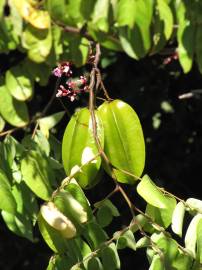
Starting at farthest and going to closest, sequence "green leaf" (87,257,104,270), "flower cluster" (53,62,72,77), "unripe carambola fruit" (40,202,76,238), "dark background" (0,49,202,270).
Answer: "dark background" (0,49,202,270)
"flower cluster" (53,62,72,77)
"green leaf" (87,257,104,270)
"unripe carambola fruit" (40,202,76,238)

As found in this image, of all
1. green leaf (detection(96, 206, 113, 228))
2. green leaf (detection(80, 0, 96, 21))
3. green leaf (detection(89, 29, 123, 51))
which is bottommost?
green leaf (detection(96, 206, 113, 228))

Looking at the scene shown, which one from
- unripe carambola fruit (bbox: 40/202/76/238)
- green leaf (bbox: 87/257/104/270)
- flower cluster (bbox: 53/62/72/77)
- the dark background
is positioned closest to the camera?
unripe carambola fruit (bbox: 40/202/76/238)

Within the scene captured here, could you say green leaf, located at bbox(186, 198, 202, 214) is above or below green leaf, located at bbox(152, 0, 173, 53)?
below

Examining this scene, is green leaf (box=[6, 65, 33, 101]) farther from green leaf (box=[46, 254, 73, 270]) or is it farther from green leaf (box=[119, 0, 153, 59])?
green leaf (box=[46, 254, 73, 270])

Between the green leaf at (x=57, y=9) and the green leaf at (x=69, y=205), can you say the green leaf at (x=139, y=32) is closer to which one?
the green leaf at (x=57, y=9)

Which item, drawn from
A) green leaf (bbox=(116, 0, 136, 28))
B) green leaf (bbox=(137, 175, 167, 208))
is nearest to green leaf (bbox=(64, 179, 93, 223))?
green leaf (bbox=(137, 175, 167, 208))

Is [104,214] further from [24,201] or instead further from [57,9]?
[57,9]

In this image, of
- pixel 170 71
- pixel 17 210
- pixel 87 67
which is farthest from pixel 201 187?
pixel 17 210

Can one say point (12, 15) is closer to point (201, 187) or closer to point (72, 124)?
point (72, 124)
